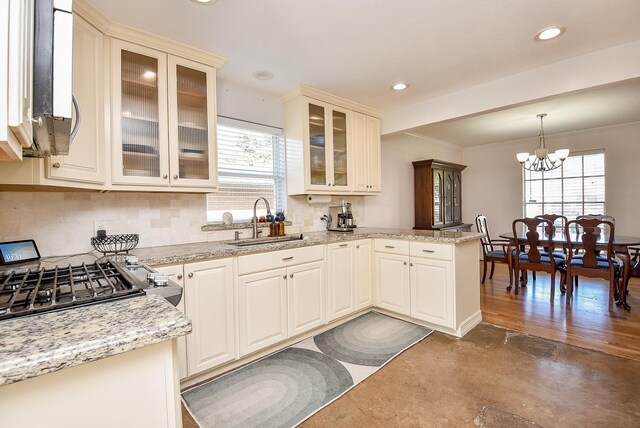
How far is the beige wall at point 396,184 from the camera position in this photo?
14.8ft

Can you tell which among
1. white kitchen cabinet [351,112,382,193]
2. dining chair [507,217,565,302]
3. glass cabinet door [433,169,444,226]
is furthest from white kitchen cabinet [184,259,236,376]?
glass cabinet door [433,169,444,226]

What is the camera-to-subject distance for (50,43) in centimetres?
68

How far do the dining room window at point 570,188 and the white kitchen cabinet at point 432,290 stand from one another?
4321 millimetres

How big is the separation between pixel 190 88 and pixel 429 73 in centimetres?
205

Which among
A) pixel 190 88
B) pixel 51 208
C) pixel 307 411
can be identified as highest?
pixel 190 88

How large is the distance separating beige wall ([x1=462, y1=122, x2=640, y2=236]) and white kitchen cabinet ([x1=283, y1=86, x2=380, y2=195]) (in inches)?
149

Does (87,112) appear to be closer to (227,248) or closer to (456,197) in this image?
(227,248)

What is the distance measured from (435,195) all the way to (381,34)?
3543mm

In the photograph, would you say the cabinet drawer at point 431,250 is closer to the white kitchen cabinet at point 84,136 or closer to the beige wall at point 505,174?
the beige wall at point 505,174

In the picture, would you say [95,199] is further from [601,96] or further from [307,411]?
[601,96]

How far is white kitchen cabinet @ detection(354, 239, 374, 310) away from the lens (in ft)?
10.3

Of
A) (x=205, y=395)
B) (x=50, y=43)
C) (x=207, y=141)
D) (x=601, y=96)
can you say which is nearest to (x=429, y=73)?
(x=207, y=141)

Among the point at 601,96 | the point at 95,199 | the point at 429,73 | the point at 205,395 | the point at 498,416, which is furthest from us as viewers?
the point at 601,96

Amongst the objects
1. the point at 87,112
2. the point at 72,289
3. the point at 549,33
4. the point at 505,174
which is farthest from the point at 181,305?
the point at 505,174
